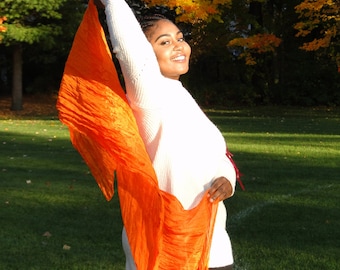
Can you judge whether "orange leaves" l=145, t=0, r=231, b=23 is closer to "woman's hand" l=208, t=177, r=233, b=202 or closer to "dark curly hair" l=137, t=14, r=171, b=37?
"dark curly hair" l=137, t=14, r=171, b=37

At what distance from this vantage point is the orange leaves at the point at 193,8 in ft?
91.0

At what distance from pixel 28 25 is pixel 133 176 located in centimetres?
3131

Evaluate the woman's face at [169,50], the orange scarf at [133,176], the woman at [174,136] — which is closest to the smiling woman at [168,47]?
the woman's face at [169,50]

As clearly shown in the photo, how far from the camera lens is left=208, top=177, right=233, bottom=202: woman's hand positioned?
129 inches

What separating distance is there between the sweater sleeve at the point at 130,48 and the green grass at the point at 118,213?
142 inches

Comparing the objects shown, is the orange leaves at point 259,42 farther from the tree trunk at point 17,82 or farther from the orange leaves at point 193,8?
the tree trunk at point 17,82

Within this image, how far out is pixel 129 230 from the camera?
11.0ft

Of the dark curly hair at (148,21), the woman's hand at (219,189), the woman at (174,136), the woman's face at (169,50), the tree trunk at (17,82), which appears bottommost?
the tree trunk at (17,82)

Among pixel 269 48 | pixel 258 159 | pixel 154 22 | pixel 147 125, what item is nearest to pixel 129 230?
pixel 147 125

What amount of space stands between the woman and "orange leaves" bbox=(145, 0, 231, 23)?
24.2 metres

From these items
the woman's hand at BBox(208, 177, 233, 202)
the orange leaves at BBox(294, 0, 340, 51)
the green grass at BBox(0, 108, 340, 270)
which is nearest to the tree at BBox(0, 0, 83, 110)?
the orange leaves at BBox(294, 0, 340, 51)

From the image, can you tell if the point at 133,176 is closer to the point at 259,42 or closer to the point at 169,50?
the point at 169,50

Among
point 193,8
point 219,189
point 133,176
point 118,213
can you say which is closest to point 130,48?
point 133,176

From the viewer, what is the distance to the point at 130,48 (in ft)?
10.4
